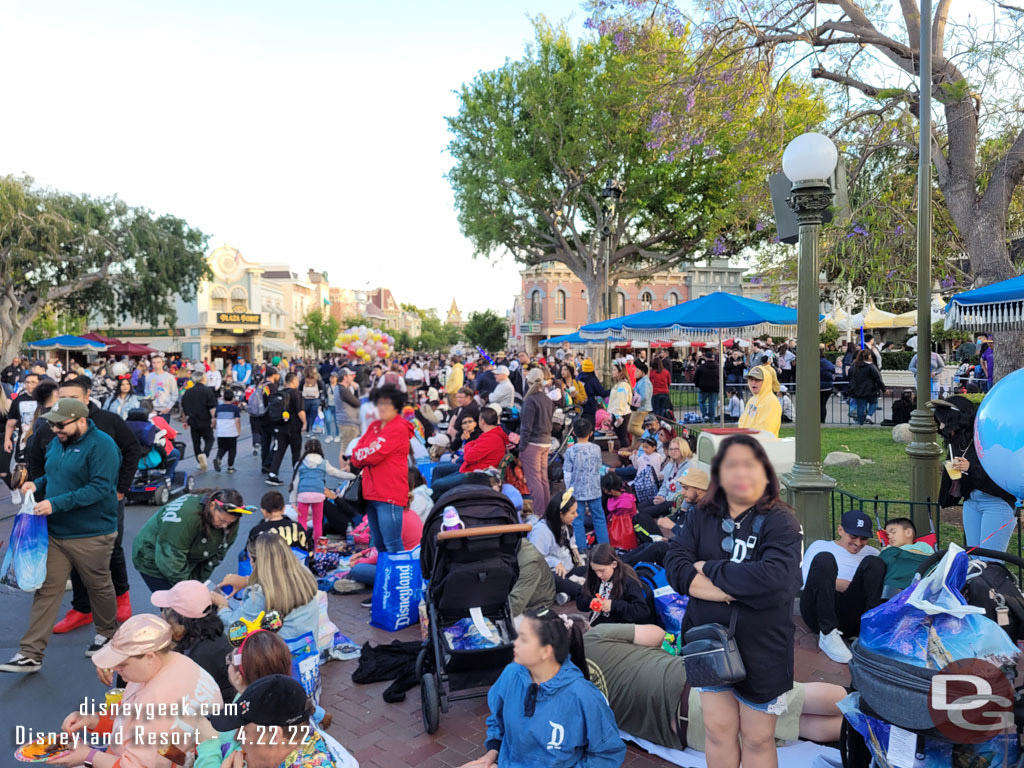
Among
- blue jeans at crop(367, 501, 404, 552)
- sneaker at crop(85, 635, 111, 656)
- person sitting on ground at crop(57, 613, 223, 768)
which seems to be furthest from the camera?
blue jeans at crop(367, 501, 404, 552)

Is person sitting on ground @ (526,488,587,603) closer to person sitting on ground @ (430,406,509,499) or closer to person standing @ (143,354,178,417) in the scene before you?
person sitting on ground @ (430,406,509,499)

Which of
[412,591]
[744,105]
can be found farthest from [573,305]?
[412,591]

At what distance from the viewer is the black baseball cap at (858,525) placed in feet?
15.7

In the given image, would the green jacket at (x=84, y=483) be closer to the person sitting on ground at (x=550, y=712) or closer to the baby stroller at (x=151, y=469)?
the person sitting on ground at (x=550, y=712)

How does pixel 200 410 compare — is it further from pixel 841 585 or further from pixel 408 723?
pixel 841 585

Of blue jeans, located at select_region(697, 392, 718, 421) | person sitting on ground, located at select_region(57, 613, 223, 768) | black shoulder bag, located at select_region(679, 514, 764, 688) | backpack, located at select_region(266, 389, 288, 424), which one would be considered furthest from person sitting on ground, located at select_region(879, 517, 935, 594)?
blue jeans, located at select_region(697, 392, 718, 421)

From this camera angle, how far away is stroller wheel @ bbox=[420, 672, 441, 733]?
3889 mm

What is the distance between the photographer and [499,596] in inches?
176

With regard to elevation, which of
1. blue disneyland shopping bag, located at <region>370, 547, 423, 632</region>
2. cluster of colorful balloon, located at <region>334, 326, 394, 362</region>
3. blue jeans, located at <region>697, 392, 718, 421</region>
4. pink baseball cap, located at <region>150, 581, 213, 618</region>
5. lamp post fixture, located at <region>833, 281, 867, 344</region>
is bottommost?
blue disneyland shopping bag, located at <region>370, 547, 423, 632</region>

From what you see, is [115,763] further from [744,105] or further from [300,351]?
[300,351]

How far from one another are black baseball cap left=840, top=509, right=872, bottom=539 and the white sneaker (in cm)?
67

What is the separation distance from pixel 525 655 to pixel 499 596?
148 cm

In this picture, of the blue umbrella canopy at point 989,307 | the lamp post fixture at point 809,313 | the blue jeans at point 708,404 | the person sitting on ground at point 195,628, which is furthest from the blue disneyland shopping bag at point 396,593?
the blue jeans at point 708,404

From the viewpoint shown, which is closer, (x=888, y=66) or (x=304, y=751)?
(x=304, y=751)
